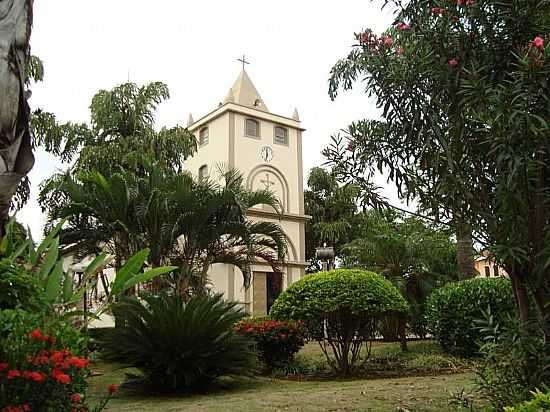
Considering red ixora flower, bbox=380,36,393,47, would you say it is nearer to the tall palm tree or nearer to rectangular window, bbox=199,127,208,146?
the tall palm tree

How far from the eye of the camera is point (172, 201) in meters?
11.9

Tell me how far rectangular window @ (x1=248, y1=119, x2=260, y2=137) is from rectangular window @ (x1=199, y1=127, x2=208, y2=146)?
2.01 meters

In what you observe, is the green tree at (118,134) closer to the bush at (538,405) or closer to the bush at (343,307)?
the bush at (343,307)

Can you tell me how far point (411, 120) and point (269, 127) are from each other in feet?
Answer: 73.4

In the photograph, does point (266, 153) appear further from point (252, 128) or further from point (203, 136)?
point (203, 136)

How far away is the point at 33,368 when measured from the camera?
9.39ft

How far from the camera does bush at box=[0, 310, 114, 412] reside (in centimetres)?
283

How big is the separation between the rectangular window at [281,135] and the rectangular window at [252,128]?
1.11 m

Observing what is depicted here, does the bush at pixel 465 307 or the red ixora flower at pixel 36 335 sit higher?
the bush at pixel 465 307

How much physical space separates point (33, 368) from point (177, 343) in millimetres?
4822

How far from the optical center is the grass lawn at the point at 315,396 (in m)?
6.13

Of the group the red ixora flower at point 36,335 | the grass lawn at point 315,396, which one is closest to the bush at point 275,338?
the grass lawn at point 315,396

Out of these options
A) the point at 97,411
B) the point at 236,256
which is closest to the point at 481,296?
the point at 236,256

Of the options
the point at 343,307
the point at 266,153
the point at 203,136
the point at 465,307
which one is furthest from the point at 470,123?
the point at 203,136
